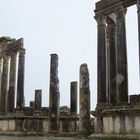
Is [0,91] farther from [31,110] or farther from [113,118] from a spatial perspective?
[113,118]

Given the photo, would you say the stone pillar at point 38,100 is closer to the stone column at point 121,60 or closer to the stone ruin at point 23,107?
the stone ruin at point 23,107

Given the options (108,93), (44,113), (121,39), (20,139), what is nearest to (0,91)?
(44,113)

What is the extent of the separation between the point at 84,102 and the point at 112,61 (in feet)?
9.76

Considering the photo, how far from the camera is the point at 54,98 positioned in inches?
803

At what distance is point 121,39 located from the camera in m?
16.3

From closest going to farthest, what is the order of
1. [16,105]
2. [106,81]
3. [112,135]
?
[112,135]
[106,81]
[16,105]

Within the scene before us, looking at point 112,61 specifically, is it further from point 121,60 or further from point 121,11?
point 121,11

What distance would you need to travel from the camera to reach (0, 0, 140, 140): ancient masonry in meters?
14.6

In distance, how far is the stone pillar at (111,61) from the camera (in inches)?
701

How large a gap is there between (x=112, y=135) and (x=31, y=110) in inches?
452

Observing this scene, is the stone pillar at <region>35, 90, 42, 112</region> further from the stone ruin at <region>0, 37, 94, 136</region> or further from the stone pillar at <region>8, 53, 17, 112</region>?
the stone pillar at <region>8, 53, 17, 112</region>

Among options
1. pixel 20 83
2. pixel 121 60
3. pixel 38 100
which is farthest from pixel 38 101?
pixel 121 60

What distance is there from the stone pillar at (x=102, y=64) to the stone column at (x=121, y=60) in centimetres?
150

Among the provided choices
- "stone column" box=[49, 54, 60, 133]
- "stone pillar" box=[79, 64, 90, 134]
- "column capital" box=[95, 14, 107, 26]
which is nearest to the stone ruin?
"stone column" box=[49, 54, 60, 133]
